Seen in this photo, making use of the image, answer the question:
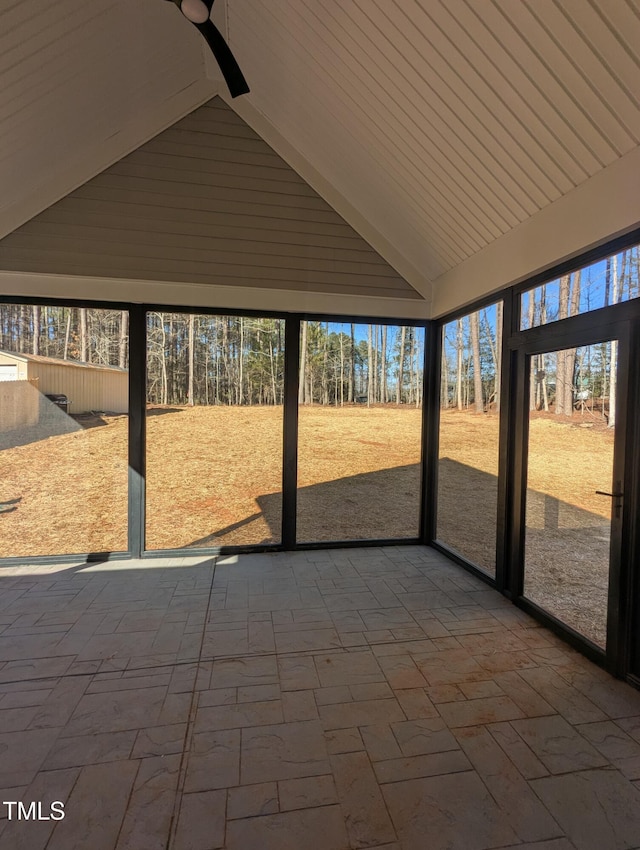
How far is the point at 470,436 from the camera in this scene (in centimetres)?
399

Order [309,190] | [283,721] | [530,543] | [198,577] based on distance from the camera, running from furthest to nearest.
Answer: [309,190] < [198,577] < [530,543] < [283,721]

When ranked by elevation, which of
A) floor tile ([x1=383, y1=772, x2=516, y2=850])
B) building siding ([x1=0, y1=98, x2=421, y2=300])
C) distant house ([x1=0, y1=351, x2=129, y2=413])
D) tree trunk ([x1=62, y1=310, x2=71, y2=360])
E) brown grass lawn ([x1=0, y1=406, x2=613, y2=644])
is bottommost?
floor tile ([x1=383, y1=772, x2=516, y2=850])

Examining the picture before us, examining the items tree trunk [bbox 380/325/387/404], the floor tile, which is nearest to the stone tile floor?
the floor tile

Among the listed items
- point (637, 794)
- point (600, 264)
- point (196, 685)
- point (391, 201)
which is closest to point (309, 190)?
point (391, 201)

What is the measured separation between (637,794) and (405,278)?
400 centimetres

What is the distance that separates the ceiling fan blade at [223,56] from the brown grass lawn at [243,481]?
2571 millimetres

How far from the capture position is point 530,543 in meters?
3.16

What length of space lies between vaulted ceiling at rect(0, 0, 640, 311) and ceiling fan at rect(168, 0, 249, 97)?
916 millimetres

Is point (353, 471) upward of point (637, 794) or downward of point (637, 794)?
upward

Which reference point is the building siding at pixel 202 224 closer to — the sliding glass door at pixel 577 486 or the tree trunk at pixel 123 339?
the tree trunk at pixel 123 339

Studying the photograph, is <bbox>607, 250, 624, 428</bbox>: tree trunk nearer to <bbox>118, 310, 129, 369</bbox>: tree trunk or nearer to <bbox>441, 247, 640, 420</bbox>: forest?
A: <bbox>441, 247, 640, 420</bbox>: forest

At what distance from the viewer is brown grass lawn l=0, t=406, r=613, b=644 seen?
3869 mm

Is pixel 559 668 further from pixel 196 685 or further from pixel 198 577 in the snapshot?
pixel 198 577

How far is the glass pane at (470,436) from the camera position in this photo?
3.65 m
